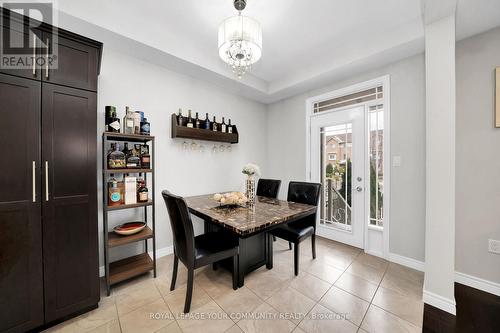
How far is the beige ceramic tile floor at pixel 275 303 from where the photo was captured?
1.49 meters

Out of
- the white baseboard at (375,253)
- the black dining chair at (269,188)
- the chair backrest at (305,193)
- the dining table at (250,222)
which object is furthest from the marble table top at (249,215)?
the white baseboard at (375,253)

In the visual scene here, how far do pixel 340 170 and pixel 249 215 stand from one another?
1993 mm

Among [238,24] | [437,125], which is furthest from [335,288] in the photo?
[238,24]

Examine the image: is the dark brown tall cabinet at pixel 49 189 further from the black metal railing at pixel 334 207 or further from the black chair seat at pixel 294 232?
the black metal railing at pixel 334 207

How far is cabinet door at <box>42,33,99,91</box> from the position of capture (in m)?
1.45

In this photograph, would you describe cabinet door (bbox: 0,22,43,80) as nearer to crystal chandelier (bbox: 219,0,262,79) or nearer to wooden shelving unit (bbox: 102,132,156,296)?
wooden shelving unit (bbox: 102,132,156,296)

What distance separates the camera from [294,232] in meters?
2.21

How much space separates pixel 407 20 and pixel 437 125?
1.30 meters

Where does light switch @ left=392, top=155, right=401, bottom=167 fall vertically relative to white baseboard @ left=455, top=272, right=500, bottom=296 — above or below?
above

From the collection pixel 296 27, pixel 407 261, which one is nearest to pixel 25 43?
pixel 296 27

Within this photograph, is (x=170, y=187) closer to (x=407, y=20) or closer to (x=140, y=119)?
(x=140, y=119)

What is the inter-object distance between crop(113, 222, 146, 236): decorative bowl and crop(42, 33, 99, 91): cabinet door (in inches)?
55.2

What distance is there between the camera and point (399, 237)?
8.12 feet

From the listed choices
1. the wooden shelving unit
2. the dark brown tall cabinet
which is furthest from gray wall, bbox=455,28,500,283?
the dark brown tall cabinet
